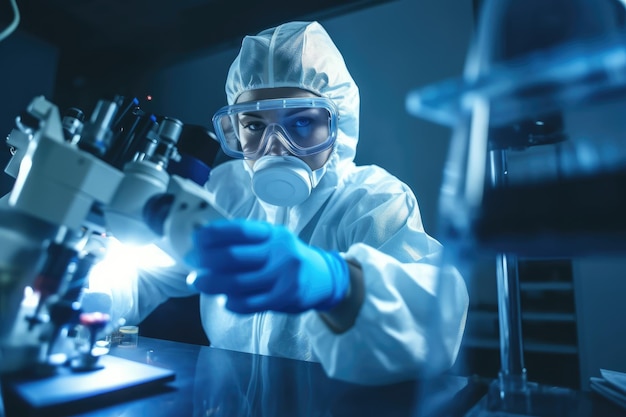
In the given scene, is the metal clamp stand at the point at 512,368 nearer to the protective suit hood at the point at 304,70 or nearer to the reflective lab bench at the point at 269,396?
the reflective lab bench at the point at 269,396

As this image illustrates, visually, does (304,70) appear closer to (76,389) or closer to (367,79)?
(367,79)

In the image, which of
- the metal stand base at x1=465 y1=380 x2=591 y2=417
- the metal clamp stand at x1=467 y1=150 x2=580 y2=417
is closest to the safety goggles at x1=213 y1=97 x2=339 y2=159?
the metal clamp stand at x1=467 y1=150 x2=580 y2=417

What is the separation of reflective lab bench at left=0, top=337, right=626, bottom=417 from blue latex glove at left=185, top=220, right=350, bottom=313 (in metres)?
0.16

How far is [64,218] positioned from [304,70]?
3.09ft

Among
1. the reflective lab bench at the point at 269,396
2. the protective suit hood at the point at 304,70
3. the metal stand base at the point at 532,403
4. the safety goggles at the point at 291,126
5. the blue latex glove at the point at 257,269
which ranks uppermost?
the protective suit hood at the point at 304,70

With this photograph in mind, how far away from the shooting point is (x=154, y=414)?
0.56 m

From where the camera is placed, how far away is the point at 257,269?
632 mm

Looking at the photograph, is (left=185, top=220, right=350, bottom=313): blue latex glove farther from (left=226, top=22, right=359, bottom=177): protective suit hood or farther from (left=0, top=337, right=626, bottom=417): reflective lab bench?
(left=226, top=22, right=359, bottom=177): protective suit hood

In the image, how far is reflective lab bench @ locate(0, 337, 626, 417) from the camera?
58cm

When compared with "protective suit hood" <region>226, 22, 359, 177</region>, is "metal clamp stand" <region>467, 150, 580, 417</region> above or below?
below

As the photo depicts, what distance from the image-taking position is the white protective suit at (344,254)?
0.73 m

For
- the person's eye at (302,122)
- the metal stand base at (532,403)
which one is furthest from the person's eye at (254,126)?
the metal stand base at (532,403)

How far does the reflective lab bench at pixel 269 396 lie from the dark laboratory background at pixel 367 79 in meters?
0.89

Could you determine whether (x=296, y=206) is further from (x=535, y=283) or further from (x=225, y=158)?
(x=535, y=283)
